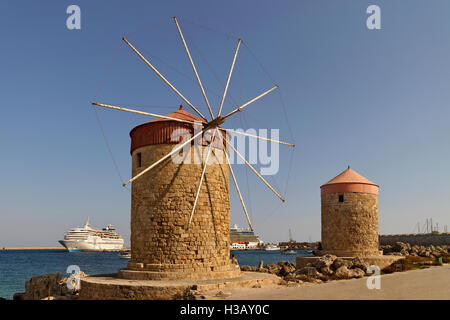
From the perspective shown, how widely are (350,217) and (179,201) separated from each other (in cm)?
1276

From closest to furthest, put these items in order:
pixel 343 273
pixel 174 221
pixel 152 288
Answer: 1. pixel 152 288
2. pixel 174 221
3. pixel 343 273

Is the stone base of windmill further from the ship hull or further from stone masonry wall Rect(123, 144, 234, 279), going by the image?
the ship hull

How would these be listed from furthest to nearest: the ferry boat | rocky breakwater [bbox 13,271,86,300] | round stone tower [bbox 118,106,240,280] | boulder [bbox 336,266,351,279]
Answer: the ferry boat → boulder [bbox 336,266,351,279] → rocky breakwater [bbox 13,271,86,300] → round stone tower [bbox 118,106,240,280]

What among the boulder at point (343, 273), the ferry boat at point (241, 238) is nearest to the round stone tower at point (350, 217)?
the boulder at point (343, 273)

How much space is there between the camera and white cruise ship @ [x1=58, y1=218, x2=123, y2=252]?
85750mm

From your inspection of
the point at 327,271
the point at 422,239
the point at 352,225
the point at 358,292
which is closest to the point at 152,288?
the point at 358,292

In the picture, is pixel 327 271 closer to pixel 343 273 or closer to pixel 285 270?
pixel 343 273

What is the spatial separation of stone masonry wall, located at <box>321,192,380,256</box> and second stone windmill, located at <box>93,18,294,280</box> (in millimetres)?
9609

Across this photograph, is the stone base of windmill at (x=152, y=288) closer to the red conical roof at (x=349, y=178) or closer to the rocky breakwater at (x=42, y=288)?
the rocky breakwater at (x=42, y=288)

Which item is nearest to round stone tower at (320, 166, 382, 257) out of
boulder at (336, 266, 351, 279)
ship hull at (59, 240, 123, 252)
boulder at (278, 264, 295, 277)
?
boulder at (278, 264, 295, 277)

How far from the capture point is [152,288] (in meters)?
11.4

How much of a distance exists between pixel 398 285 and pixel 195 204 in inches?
281
